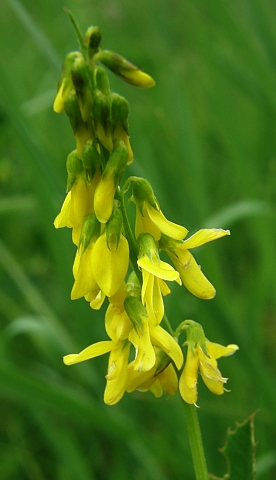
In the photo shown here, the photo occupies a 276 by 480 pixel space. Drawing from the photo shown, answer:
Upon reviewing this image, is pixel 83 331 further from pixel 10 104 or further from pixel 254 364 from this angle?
pixel 10 104

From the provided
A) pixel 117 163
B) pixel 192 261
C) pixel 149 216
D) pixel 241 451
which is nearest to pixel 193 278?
pixel 192 261

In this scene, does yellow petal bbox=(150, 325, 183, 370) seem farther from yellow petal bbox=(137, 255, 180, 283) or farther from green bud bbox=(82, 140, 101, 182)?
green bud bbox=(82, 140, 101, 182)

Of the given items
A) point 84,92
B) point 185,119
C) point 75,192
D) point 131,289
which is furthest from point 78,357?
point 185,119

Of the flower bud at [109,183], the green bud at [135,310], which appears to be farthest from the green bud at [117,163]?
the green bud at [135,310]

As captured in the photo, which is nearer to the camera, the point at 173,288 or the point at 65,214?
the point at 65,214

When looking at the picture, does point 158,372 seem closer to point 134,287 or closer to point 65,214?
point 134,287


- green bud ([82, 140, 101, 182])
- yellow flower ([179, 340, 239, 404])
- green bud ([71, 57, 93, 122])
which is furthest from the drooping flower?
green bud ([71, 57, 93, 122])
